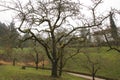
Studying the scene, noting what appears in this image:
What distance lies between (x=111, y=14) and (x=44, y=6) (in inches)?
323

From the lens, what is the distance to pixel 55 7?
29734mm

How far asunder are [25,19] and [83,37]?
7.87 metres

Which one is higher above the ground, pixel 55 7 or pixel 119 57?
pixel 55 7

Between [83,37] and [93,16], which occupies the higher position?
[93,16]

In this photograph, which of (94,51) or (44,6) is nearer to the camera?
(44,6)

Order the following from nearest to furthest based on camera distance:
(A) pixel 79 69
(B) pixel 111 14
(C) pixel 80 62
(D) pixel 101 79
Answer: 1. (B) pixel 111 14
2. (D) pixel 101 79
3. (A) pixel 79 69
4. (C) pixel 80 62

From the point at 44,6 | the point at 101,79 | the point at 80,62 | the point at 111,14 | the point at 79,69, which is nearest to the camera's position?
the point at 111,14

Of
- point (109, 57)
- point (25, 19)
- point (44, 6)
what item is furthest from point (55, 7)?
point (109, 57)

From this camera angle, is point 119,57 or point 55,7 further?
point 119,57

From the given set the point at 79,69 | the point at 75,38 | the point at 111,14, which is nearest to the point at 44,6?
the point at 75,38

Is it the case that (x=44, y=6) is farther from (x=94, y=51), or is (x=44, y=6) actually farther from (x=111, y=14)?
(x=94, y=51)

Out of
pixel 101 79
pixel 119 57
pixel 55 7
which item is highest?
pixel 55 7

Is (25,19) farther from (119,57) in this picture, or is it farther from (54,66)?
(119,57)

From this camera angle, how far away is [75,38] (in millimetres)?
31531
